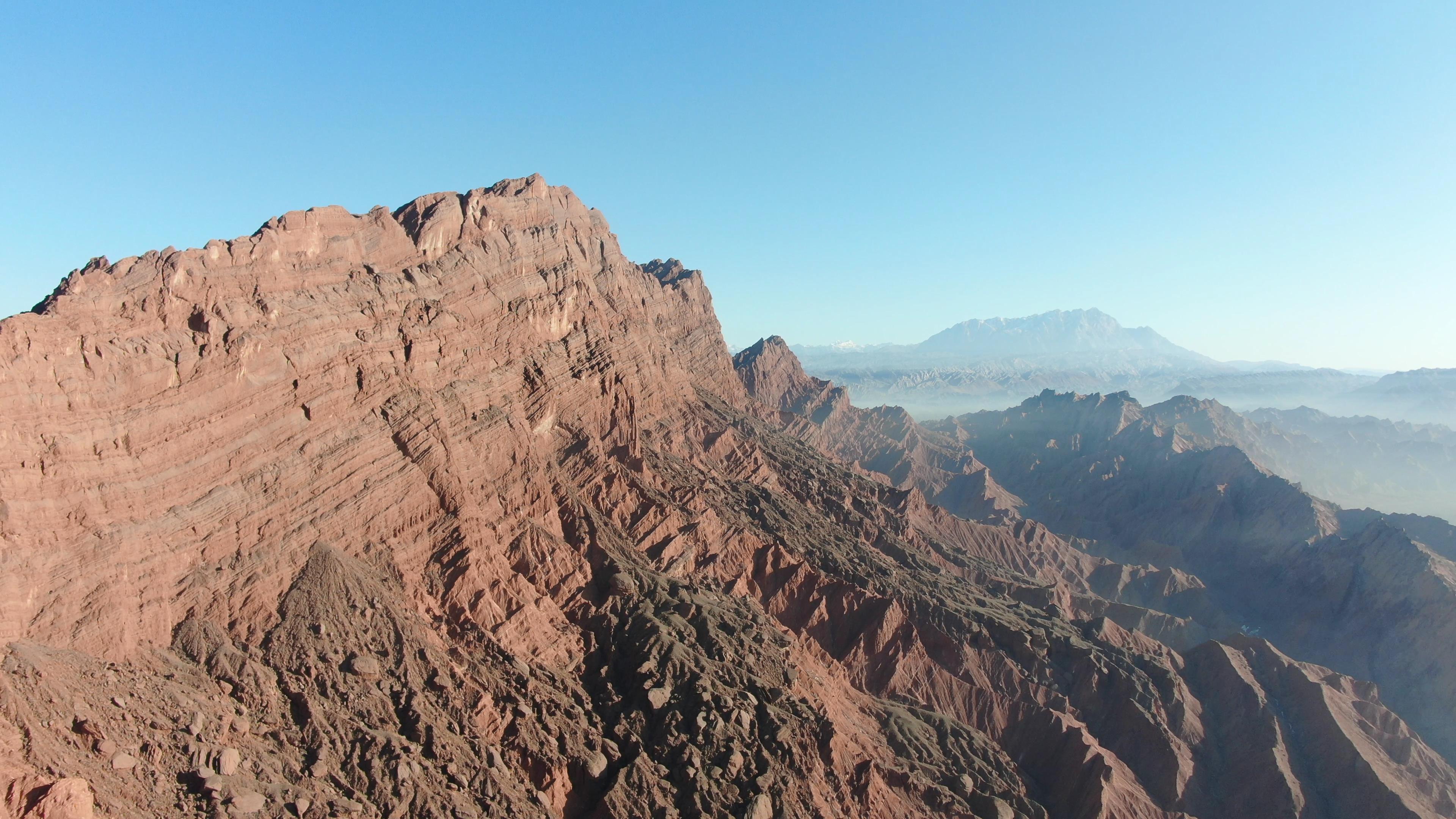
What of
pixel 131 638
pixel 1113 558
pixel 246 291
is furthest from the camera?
pixel 1113 558

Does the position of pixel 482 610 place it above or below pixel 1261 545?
above

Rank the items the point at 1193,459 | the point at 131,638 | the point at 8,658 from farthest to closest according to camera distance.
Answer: the point at 1193,459 → the point at 131,638 → the point at 8,658

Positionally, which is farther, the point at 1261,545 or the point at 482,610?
the point at 1261,545

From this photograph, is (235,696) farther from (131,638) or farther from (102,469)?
(102,469)

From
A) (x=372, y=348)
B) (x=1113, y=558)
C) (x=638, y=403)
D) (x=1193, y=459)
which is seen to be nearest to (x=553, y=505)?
(x=372, y=348)

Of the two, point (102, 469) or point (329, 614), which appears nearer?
point (102, 469)
